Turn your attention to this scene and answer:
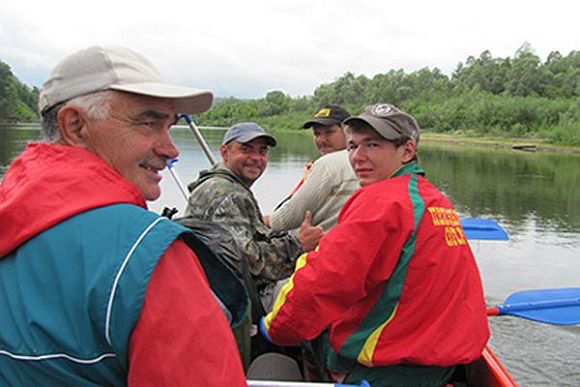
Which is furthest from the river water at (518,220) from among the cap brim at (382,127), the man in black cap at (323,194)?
the cap brim at (382,127)

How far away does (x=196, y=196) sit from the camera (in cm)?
333

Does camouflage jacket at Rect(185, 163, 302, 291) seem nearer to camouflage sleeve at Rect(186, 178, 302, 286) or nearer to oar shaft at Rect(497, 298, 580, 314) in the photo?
camouflage sleeve at Rect(186, 178, 302, 286)

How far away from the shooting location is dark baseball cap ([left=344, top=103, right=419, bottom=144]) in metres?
2.63

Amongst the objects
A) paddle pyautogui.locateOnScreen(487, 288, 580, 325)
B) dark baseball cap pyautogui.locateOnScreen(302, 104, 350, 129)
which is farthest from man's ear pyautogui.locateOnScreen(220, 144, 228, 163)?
paddle pyautogui.locateOnScreen(487, 288, 580, 325)

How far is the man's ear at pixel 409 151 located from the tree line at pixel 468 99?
4726 centimetres

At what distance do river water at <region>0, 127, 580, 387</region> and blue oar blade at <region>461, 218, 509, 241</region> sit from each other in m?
1.25

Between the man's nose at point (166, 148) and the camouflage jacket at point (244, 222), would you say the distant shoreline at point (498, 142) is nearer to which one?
the camouflage jacket at point (244, 222)

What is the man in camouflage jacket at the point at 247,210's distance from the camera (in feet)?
10.6

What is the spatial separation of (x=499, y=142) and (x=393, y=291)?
51.5 m

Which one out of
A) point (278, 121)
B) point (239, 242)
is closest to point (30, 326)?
point (239, 242)

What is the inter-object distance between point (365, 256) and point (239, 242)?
1115 millimetres

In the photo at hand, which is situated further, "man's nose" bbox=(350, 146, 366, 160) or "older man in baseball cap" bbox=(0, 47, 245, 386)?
"man's nose" bbox=(350, 146, 366, 160)

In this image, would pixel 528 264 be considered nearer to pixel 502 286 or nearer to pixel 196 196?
pixel 502 286

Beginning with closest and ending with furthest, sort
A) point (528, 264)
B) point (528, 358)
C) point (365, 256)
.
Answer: point (365, 256) < point (528, 358) < point (528, 264)
